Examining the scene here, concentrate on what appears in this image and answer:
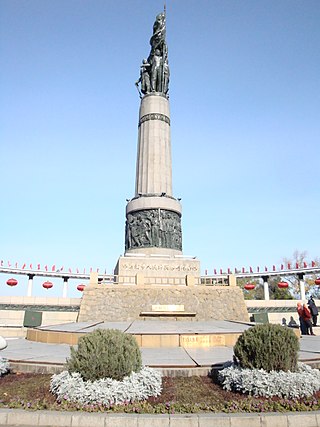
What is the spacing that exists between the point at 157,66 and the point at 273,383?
23610mm

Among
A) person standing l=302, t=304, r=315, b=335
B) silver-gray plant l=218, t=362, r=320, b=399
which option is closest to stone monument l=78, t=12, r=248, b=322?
person standing l=302, t=304, r=315, b=335

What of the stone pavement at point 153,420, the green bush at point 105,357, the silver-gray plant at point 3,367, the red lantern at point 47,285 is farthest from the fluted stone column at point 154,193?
the stone pavement at point 153,420

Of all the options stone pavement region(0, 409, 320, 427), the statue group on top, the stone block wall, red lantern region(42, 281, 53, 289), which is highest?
the statue group on top

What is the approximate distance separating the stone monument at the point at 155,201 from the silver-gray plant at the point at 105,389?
12092 millimetres

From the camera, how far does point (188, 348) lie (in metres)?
9.18

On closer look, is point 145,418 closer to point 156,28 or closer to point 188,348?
point 188,348

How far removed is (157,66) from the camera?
24.5 m

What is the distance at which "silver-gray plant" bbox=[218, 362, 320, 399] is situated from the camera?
4.88 metres

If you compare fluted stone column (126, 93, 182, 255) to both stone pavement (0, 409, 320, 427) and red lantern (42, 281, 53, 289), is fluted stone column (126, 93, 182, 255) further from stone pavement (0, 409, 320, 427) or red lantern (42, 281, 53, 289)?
stone pavement (0, 409, 320, 427)

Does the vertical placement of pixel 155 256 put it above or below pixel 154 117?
below

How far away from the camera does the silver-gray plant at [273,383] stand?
192 inches

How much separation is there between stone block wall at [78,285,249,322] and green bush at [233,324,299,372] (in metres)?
10.5

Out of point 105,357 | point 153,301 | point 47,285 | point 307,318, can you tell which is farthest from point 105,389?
point 47,285

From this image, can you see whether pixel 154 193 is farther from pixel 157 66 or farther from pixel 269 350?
pixel 269 350
